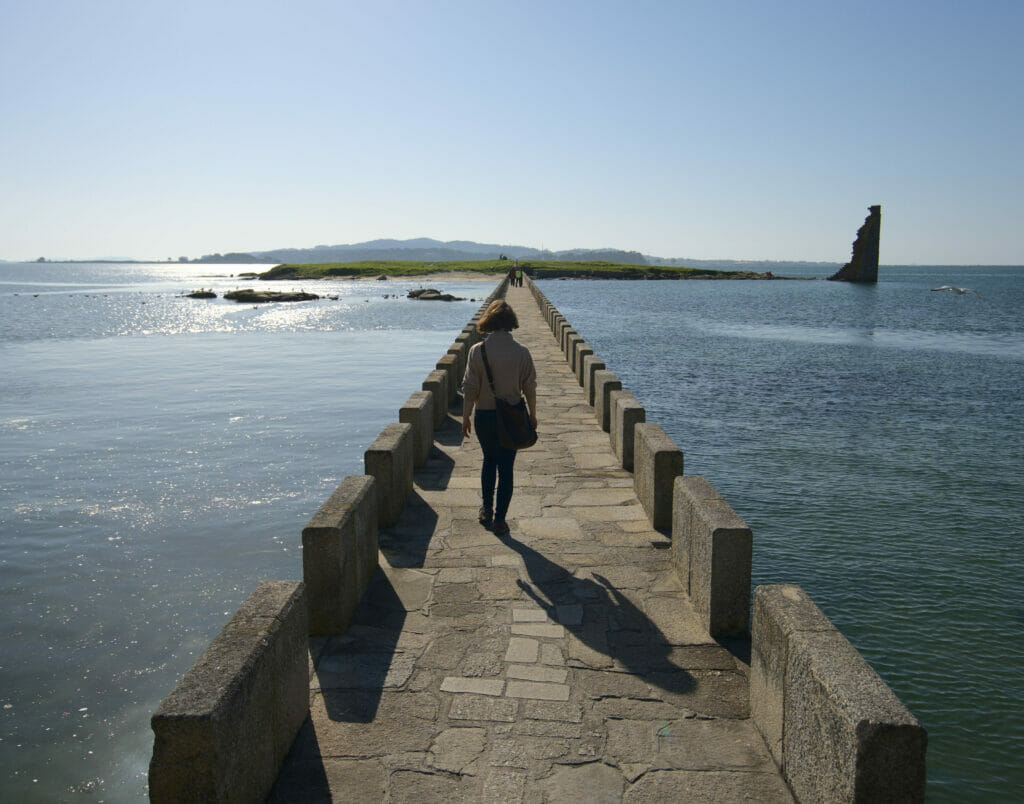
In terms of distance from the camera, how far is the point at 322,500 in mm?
11805

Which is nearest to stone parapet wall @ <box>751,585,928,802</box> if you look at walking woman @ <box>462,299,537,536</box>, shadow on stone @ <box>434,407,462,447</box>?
walking woman @ <box>462,299,537,536</box>

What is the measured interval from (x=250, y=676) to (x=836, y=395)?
22.3 m

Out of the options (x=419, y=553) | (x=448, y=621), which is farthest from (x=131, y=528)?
(x=448, y=621)

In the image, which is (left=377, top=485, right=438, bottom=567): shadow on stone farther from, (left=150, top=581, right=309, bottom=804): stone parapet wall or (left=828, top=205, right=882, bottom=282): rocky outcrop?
(left=828, top=205, right=882, bottom=282): rocky outcrop

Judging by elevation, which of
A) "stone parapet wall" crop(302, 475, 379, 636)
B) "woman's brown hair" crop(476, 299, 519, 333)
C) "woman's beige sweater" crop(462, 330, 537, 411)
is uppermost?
"woman's brown hair" crop(476, 299, 519, 333)

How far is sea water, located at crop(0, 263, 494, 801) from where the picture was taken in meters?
6.09

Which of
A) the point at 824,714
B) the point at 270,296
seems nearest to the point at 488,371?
the point at 824,714

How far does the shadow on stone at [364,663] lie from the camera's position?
13.8 feet

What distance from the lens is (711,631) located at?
16.1ft

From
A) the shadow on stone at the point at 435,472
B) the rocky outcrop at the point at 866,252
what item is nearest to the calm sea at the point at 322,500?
the shadow on stone at the point at 435,472

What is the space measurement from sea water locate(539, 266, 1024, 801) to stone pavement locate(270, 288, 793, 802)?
9.12 feet

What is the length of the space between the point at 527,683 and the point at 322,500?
7.91 m

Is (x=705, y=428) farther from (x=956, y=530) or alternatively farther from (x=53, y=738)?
(x=53, y=738)

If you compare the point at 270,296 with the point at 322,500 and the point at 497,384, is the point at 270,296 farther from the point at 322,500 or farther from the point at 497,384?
the point at 497,384
